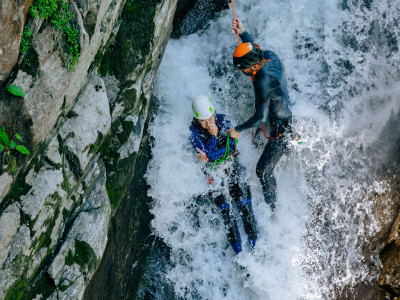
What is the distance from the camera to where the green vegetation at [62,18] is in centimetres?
388

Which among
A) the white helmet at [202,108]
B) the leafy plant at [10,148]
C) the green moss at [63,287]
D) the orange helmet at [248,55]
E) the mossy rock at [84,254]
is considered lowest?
the green moss at [63,287]

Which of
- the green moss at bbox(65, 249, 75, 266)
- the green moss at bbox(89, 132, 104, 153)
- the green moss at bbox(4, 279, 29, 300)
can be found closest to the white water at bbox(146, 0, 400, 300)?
the green moss at bbox(89, 132, 104, 153)

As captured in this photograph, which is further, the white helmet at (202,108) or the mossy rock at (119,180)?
the white helmet at (202,108)

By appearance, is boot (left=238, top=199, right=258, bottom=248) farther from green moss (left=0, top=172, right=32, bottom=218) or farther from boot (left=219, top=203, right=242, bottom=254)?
green moss (left=0, top=172, right=32, bottom=218)

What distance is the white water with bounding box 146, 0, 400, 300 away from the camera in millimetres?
7477

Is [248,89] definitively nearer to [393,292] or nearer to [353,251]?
[353,251]

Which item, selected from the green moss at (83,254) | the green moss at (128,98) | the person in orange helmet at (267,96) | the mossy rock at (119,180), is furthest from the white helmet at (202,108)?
the green moss at (83,254)

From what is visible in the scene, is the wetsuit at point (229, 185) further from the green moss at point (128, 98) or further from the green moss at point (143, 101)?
the green moss at point (128, 98)

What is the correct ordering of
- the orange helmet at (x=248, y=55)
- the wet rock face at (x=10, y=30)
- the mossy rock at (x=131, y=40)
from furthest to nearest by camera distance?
the orange helmet at (x=248, y=55) → the mossy rock at (x=131, y=40) → the wet rock face at (x=10, y=30)

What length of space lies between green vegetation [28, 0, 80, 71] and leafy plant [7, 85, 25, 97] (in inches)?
31.3

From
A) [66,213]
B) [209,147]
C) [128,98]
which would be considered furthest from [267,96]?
[66,213]

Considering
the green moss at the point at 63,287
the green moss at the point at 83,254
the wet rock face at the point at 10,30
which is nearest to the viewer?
the wet rock face at the point at 10,30

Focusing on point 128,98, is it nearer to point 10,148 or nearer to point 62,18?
point 62,18

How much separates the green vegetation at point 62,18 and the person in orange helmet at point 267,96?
285cm
